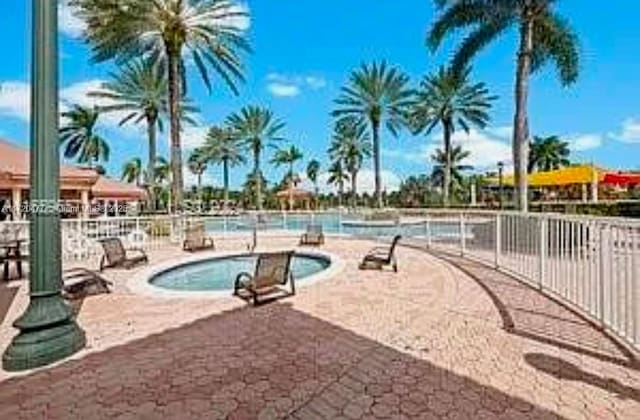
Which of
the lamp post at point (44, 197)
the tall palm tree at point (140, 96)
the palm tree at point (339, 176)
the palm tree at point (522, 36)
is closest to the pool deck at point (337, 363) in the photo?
the lamp post at point (44, 197)

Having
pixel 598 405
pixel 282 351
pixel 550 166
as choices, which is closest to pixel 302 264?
pixel 282 351

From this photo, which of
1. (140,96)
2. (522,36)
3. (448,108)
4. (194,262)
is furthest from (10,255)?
(448,108)

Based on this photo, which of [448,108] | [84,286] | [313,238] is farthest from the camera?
[448,108]

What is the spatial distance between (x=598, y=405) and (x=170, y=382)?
352 cm

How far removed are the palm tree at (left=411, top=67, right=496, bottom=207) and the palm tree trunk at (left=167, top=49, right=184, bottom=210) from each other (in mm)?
23359

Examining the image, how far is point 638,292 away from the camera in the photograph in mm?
5125

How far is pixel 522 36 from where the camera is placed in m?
17.9

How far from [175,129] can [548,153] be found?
61.9 m

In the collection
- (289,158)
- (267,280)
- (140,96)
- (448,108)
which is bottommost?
(267,280)

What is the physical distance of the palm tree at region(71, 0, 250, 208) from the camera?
21.7 meters

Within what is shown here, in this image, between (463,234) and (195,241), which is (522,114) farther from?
(195,241)

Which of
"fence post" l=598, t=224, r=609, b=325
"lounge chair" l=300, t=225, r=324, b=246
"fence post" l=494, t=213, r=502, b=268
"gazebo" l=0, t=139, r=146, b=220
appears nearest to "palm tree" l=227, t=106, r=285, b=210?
"gazebo" l=0, t=139, r=146, b=220

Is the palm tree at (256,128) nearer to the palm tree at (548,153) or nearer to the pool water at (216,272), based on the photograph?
the palm tree at (548,153)

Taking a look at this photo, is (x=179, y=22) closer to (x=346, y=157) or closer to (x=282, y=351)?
(x=282, y=351)
